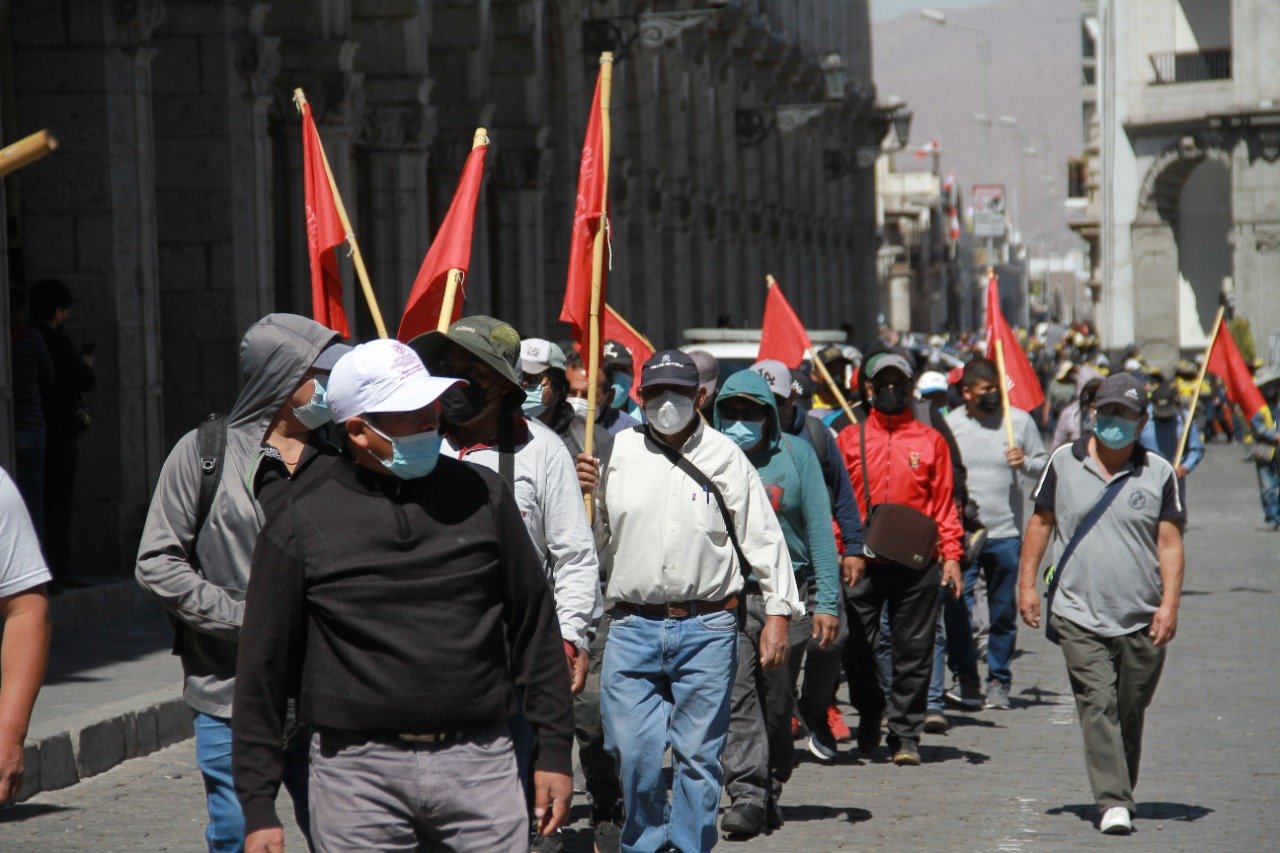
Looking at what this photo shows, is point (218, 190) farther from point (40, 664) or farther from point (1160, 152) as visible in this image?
point (1160, 152)

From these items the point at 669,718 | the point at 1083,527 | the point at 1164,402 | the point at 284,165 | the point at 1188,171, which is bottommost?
the point at 669,718

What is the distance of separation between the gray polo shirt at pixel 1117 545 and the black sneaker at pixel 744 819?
143 centimetres

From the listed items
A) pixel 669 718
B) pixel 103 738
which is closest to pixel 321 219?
pixel 103 738

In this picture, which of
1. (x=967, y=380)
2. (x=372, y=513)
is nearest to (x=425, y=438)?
(x=372, y=513)

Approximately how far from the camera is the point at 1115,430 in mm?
8594

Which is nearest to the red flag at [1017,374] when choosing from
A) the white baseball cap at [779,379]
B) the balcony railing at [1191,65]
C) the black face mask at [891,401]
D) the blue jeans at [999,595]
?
the blue jeans at [999,595]

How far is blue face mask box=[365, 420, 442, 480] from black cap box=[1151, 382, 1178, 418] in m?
14.2

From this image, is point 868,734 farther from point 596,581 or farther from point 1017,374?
point 1017,374

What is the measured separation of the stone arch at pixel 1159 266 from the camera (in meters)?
52.2

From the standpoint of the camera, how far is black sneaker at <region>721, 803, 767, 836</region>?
26.5 ft

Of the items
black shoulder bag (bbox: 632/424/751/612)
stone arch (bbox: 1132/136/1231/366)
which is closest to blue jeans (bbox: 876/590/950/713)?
black shoulder bag (bbox: 632/424/751/612)

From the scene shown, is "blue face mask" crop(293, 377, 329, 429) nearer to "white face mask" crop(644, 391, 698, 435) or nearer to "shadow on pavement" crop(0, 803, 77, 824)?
"white face mask" crop(644, 391, 698, 435)

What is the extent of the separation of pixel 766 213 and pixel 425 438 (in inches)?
1596

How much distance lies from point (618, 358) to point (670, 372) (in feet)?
13.7
